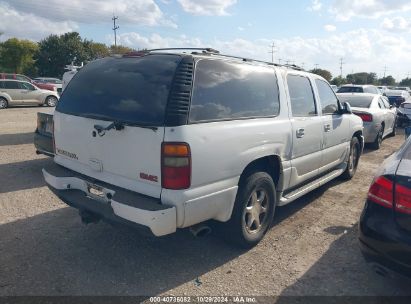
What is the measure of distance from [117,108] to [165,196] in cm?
97

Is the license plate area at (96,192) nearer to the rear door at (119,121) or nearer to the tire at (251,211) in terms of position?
the rear door at (119,121)

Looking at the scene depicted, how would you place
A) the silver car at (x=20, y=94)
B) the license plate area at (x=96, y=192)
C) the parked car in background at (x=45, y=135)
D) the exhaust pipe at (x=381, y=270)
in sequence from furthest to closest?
1. the silver car at (x=20, y=94)
2. the parked car in background at (x=45, y=135)
3. the license plate area at (x=96, y=192)
4. the exhaust pipe at (x=381, y=270)

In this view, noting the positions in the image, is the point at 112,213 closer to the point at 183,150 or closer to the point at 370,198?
the point at 183,150

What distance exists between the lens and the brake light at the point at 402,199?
2.68 m

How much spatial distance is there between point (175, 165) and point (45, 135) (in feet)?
13.3

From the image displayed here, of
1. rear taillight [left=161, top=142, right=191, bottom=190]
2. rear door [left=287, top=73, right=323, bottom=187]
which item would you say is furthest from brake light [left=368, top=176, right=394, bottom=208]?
rear taillight [left=161, top=142, right=191, bottom=190]

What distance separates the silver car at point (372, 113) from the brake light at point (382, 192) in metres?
6.94

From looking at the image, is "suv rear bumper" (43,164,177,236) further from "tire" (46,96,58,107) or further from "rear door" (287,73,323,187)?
"tire" (46,96,58,107)

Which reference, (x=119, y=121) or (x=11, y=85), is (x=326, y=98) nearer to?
(x=119, y=121)

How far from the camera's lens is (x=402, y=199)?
8.89ft

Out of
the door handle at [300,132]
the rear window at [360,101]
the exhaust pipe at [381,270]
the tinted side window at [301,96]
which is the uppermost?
the tinted side window at [301,96]

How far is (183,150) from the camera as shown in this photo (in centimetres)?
291

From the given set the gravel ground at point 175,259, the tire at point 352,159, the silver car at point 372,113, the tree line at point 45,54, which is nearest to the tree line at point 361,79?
the tree line at point 45,54

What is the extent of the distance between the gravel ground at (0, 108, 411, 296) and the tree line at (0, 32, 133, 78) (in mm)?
54346
